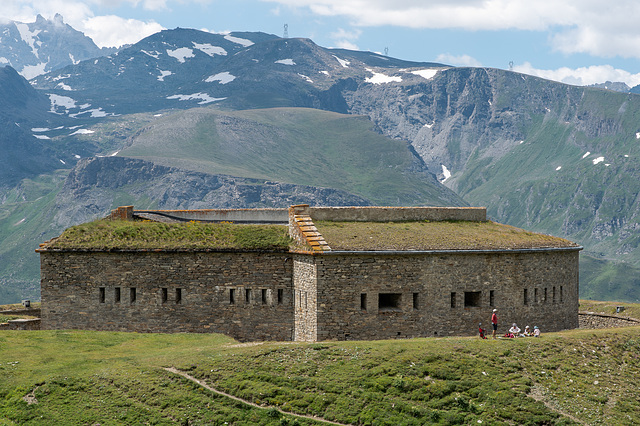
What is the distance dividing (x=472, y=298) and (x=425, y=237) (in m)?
4.79

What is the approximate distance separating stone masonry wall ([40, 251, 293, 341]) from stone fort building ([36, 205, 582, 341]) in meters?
0.06

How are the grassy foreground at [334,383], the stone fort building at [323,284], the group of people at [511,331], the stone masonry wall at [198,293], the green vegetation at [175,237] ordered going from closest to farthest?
the grassy foreground at [334,383] → the group of people at [511,331] → the stone fort building at [323,284] → the stone masonry wall at [198,293] → the green vegetation at [175,237]

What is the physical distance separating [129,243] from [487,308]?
22583mm

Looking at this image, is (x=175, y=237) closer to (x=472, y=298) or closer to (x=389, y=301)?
(x=389, y=301)

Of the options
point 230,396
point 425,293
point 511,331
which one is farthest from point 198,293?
point 511,331

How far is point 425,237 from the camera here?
153 feet

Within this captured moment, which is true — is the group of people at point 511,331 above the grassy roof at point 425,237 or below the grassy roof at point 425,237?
below

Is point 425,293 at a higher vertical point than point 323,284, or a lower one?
lower

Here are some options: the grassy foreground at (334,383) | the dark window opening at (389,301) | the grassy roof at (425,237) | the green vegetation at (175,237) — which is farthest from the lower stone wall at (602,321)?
the green vegetation at (175,237)

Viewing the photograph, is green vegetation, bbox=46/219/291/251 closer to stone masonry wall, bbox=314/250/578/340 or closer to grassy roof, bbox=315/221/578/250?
grassy roof, bbox=315/221/578/250

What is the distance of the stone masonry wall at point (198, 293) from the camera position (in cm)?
4734

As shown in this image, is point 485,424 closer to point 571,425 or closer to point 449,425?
point 449,425

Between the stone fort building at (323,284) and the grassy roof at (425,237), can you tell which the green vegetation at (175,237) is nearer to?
the stone fort building at (323,284)

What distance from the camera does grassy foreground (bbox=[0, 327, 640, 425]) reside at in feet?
104
